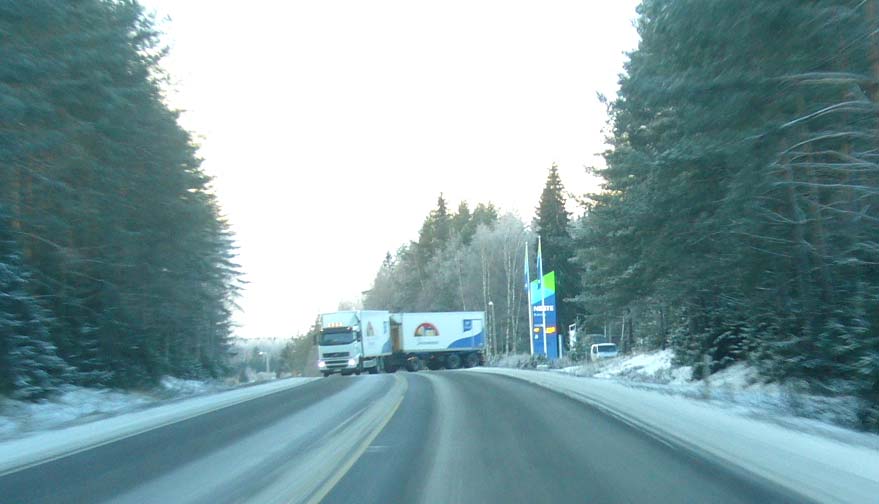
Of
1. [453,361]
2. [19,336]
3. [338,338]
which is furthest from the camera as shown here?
[453,361]

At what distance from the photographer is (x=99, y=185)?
75.4 ft

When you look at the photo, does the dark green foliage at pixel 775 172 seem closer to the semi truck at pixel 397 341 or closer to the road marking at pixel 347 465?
the road marking at pixel 347 465

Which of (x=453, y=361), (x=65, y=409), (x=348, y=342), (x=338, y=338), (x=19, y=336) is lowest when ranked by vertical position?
(x=65, y=409)

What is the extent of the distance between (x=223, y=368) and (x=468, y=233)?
5212 cm

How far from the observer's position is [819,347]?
1752 centimetres

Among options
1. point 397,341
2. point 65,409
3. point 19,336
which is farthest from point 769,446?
point 397,341

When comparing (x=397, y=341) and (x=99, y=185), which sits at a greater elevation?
(x=99, y=185)

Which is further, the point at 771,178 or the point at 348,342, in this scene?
the point at 348,342

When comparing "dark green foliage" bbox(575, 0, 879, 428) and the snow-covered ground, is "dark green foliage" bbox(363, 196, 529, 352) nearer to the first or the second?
the snow-covered ground

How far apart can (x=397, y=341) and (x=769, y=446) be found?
4621 cm

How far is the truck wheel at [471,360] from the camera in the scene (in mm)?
59453

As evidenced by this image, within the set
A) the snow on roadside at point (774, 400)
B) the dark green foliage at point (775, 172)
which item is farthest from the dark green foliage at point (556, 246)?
the dark green foliage at point (775, 172)

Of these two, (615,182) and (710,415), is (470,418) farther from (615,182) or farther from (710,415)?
(615,182)

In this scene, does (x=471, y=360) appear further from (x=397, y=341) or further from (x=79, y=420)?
(x=79, y=420)
